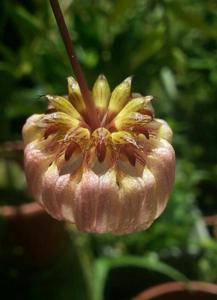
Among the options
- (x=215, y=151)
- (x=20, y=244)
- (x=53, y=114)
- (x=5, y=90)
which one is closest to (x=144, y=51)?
(x=5, y=90)

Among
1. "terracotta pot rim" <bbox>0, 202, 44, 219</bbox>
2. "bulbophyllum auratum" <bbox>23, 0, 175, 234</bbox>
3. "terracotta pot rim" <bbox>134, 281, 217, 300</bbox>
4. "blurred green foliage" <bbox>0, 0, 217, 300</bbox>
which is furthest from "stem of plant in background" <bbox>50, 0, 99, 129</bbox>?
"terracotta pot rim" <bbox>134, 281, 217, 300</bbox>

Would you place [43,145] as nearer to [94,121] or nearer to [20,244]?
[94,121]

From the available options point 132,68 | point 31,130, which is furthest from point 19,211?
point 31,130

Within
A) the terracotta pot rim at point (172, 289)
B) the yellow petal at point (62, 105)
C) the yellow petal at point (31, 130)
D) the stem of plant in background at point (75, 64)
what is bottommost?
the terracotta pot rim at point (172, 289)

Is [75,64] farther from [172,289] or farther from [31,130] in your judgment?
[172,289]

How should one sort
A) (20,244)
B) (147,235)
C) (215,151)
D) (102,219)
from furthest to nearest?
(215,151), (147,235), (20,244), (102,219)

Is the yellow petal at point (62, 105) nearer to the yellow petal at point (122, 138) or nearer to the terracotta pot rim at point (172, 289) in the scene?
the yellow petal at point (122, 138)

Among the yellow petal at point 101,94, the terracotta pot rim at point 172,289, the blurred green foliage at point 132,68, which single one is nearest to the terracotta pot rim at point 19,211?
the blurred green foliage at point 132,68
